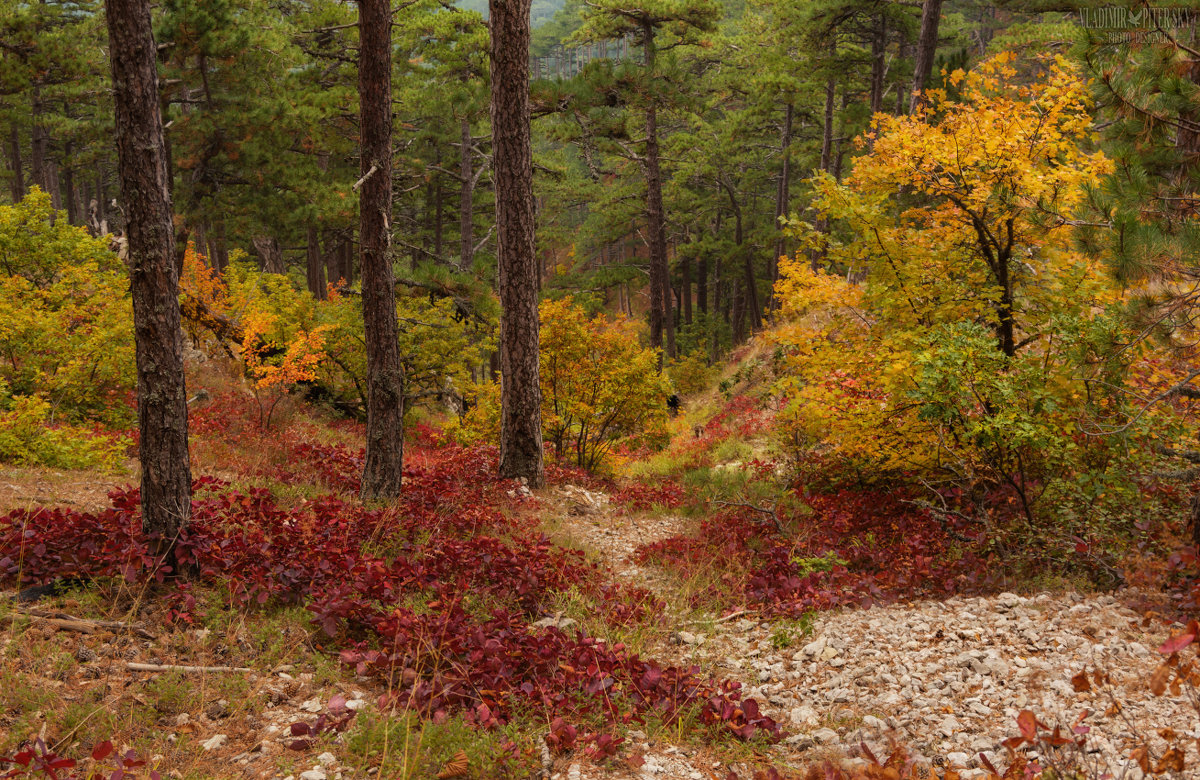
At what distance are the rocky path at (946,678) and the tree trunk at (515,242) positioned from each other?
4.46 metres

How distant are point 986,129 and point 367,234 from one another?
6139 mm

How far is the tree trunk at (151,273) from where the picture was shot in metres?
3.98

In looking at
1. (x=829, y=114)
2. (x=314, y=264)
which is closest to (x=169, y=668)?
(x=829, y=114)

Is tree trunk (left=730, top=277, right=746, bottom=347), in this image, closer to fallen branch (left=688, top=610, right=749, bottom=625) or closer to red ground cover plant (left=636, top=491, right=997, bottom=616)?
red ground cover plant (left=636, top=491, right=997, bottom=616)

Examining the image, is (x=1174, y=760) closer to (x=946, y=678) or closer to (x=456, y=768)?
(x=946, y=678)

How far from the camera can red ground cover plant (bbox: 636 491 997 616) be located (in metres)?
5.42

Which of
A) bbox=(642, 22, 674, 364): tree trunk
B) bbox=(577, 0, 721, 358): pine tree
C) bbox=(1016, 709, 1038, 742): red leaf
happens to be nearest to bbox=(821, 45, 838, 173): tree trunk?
bbox=(577, 0, 721, 358): pine tree

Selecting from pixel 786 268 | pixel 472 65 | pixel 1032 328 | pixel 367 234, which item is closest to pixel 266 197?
pixel 472 65

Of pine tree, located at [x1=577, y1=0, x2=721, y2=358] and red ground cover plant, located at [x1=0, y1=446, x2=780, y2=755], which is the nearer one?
red ground cover plant, located at [x1=0, y1=446, x2=780, y2=755]

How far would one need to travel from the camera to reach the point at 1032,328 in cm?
643

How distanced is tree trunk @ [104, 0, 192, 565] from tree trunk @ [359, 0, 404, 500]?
291cm

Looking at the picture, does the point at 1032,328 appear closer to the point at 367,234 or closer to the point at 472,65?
the point at 367,234

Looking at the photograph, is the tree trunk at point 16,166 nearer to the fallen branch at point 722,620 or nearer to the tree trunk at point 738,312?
the tree trunk at point 738,312

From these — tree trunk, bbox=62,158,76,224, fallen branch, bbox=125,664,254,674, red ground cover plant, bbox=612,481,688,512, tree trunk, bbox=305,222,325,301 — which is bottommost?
red ground cover plant, bbox=612,481,688,512
